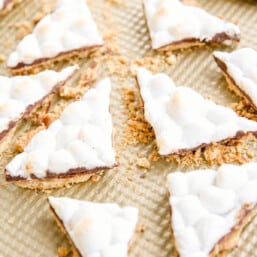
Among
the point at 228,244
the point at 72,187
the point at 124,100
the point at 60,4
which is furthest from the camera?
the point at 60,4

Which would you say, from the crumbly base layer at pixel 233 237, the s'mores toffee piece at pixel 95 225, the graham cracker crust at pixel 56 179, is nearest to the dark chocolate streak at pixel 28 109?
the graham cracker crust at pixel 56 179

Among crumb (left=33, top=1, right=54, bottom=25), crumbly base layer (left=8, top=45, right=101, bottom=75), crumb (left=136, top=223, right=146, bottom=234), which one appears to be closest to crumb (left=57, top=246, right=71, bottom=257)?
crumb (left=136, top=223, right=146, bottom=234)

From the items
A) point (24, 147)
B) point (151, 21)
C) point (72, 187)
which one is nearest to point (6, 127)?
point (24, 147)

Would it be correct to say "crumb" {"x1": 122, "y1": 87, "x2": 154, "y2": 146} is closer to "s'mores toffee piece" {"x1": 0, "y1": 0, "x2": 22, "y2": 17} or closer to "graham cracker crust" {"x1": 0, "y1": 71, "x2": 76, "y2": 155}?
"graham cracker crust" {"x1": 0, "y1": 71, "x2": 76, "y2": 155}

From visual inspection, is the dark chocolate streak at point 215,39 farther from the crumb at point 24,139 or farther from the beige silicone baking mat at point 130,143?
the crumb at point 24,139

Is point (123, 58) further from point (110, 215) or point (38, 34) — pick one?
point (110, 215)

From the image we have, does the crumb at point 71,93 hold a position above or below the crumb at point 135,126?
above
